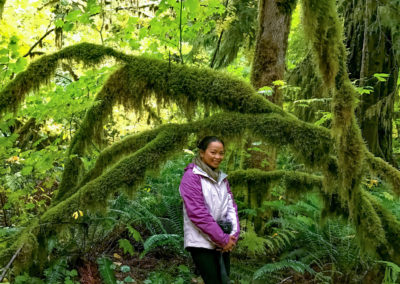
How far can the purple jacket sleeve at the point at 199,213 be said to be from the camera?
2850 mm

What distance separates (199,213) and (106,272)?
1506mm

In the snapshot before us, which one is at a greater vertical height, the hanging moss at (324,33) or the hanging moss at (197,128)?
the hanging moss at (324,33)

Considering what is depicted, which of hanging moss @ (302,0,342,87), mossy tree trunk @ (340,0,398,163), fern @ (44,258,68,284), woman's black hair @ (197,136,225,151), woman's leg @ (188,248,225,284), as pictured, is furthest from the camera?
mossy tree trunk @ (340,0,398,163)

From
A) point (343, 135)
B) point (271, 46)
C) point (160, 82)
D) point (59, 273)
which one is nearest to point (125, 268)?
point (59, 273)

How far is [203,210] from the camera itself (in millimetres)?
2877

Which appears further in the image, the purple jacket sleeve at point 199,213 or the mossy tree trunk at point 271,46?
A: the mossy tree trunk at point 271,46

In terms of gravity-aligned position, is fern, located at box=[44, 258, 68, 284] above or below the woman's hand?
below

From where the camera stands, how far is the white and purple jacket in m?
2.86

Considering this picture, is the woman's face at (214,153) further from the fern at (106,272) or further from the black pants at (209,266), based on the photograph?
the fern at (106,272)

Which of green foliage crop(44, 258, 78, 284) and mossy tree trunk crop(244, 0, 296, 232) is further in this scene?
mossy tree trunk crop(244, 0, 296, 232)

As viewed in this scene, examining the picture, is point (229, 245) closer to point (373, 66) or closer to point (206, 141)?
point (206, 141)

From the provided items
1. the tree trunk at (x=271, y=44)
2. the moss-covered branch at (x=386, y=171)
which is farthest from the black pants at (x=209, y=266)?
the tree trunk at (x=271, y=44)

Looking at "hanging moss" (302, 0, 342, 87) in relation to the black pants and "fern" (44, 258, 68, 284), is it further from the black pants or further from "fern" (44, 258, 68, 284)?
"fern" (44, 258, 68, 284)

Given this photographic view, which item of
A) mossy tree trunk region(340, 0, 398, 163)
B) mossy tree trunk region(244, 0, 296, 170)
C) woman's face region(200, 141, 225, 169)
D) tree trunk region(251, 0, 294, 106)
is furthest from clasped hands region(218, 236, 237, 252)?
mossy tree trunk region(340, 0, 398, 163)
